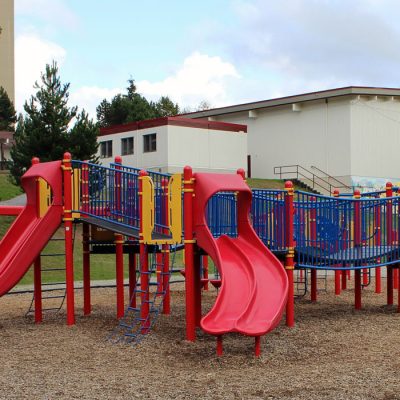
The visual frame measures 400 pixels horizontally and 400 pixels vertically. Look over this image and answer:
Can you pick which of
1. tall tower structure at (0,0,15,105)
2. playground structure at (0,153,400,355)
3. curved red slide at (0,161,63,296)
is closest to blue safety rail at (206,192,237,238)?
playground structure at (0,153,400,355)

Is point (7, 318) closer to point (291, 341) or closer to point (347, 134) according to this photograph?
point (291, 341)

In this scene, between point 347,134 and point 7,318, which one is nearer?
point 7,318

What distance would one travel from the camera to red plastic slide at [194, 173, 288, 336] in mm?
9648

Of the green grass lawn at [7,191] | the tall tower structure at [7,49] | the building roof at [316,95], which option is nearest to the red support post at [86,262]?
the green grass lawn at [7,191]

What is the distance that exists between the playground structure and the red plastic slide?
0.02 metres

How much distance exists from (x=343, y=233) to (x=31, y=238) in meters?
5.64

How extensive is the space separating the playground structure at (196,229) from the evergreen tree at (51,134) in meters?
17.0

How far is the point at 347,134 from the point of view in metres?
41.0

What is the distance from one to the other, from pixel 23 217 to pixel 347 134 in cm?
3022

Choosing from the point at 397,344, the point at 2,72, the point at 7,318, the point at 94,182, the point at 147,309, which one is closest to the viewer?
the point at 397,344

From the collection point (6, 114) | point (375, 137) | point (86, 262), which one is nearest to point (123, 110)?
point (6, 114)

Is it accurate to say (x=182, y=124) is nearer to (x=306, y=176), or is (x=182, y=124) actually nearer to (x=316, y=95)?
(x=316, y=95)

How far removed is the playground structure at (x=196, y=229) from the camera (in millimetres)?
11031

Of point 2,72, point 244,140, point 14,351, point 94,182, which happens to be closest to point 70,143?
point 244,140
